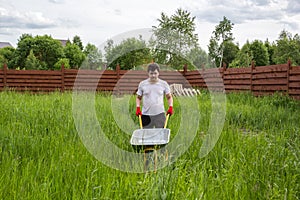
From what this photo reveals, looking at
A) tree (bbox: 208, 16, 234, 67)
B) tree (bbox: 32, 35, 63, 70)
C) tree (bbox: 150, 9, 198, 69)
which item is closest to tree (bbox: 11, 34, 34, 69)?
tree (bbox: 32, 35, 63, 70)

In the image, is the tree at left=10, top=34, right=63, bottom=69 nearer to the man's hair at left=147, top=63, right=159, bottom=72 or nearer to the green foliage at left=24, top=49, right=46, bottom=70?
the green foliage at left=24, top=49, right=46, bottom=70

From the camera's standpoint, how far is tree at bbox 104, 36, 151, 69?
373 centimetres

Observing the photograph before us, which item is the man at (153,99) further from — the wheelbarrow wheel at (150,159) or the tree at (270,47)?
the tree at (270,47)

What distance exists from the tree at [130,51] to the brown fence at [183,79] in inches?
90.1

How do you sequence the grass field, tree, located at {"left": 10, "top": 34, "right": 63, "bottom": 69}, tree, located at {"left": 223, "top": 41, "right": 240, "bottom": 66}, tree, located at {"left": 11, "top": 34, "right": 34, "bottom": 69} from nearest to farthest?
the grass field → tree, located at {"left": 10, "top": 34, "right": 63, "bottom": 69} → tree, located at {"left": 11, "top": 34, "right": 34, "bottom": 69} → tree, located at {"left": 223, "top": 41, "right": 240, "bottom": 66}

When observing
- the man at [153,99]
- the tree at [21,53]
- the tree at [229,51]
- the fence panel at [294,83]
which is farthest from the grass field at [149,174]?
the tree at [229,51]

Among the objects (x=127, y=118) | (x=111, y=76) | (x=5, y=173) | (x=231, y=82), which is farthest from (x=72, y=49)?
(x=5, y=173)

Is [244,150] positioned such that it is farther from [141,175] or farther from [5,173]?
[5,173]

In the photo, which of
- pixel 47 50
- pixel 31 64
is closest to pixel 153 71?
pixel 31 64

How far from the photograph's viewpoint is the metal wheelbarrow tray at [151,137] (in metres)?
2.77

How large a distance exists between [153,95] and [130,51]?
713 mm

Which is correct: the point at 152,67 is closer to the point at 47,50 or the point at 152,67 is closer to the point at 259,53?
the point at 47,50

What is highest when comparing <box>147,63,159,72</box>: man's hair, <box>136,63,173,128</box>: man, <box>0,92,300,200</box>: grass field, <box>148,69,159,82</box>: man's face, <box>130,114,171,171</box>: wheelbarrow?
<box>147,63,159,72</box>: man's hair

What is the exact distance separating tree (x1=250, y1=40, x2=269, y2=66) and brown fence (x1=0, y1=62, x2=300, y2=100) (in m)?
31.5
